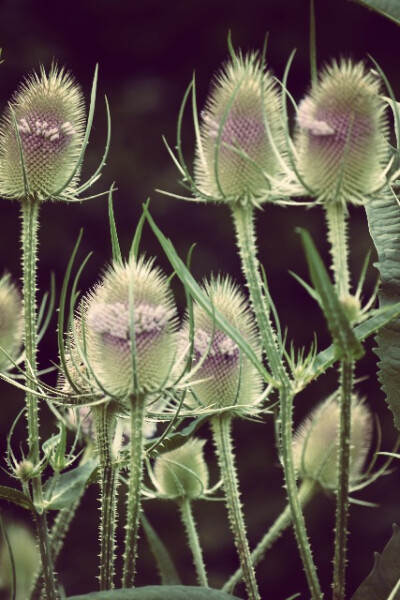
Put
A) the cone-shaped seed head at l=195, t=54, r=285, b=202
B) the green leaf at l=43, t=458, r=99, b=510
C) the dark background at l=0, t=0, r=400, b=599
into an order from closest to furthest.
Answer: the cone-shaped seed head at l=195, t=54, r=285, b=202, the green leaf at l=43, t=458, r=99, b=510, the dark background at l=0, t=0, r=400, b=599

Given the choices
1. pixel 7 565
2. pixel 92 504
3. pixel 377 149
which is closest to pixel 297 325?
pixel 92 504

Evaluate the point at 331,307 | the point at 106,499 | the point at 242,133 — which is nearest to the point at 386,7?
the point at 242,133

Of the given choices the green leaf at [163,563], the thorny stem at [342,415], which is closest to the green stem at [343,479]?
the thorny stem at [342,415]

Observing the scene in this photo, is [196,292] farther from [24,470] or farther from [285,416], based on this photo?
[24,470]

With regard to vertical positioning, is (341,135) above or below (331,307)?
above

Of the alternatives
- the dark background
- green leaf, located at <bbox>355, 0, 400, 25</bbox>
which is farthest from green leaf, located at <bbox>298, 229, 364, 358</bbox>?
the dark background

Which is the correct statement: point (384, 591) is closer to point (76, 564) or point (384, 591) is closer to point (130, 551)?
point (130, 551)

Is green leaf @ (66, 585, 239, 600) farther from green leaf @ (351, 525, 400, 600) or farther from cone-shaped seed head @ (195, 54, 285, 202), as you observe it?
cone-shaped seed head @ (195, 54, 285, 202)
